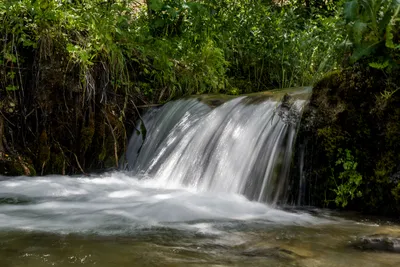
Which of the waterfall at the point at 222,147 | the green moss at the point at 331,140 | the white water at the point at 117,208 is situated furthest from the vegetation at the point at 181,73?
the white water at the point at 117,208

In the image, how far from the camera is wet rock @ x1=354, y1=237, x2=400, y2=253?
2354 mm

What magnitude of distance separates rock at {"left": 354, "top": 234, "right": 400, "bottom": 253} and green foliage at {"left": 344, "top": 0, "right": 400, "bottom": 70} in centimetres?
145

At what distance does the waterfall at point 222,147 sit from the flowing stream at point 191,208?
0.01m

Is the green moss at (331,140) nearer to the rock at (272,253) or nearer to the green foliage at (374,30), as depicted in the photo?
the green foliage at (374,30)

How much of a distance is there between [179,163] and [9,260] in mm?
2688

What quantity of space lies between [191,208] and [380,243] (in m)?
1.39

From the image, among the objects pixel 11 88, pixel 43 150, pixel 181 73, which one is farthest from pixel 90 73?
pixel 181 73

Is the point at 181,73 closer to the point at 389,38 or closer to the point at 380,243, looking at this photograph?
the point at 389,38

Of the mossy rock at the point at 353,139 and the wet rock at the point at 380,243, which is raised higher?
the mossy rock at the point at 353,139

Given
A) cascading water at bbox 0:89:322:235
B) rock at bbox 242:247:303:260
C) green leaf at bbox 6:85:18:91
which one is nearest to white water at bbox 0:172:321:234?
cascading water at bbox 0:89:322:235

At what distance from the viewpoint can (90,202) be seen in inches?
142

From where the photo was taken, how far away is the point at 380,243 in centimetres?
240

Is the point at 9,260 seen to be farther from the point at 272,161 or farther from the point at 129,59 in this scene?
the point at 129,59

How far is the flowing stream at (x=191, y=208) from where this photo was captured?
7.39 feet
